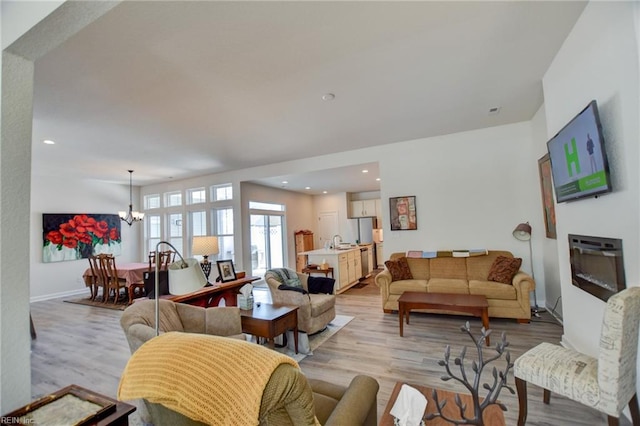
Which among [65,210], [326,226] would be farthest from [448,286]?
[65,210]

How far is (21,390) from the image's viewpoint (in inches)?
47.8

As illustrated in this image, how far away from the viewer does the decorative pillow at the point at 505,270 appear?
152 inches

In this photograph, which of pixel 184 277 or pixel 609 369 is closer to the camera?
pixel 609 369

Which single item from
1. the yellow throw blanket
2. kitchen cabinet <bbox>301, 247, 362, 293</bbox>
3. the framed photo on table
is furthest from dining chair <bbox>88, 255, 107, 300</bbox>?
the yellow throw blanket

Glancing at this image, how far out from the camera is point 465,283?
4.06 meters

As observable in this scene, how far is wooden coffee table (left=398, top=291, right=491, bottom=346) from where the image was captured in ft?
10.8

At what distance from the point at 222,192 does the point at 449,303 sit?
576 cm

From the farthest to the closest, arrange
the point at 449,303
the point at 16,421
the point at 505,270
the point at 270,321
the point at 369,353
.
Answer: the point at 505,270 → the point at 449,303 → the point at 369,353 → the point at 270,321 → the point at 16,421

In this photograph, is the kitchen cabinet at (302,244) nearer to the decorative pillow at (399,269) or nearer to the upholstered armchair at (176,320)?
the decorative pillow at (399,269)

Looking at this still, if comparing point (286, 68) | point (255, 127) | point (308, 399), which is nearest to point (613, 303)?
point (308, 399)

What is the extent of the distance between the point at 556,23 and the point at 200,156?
208 inches

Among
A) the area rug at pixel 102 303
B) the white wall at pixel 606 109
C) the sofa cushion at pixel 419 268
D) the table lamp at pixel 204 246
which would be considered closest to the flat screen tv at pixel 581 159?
the white wall at pixel 606 109

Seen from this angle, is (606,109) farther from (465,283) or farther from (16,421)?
(16,421)

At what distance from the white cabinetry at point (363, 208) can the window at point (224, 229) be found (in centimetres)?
396
